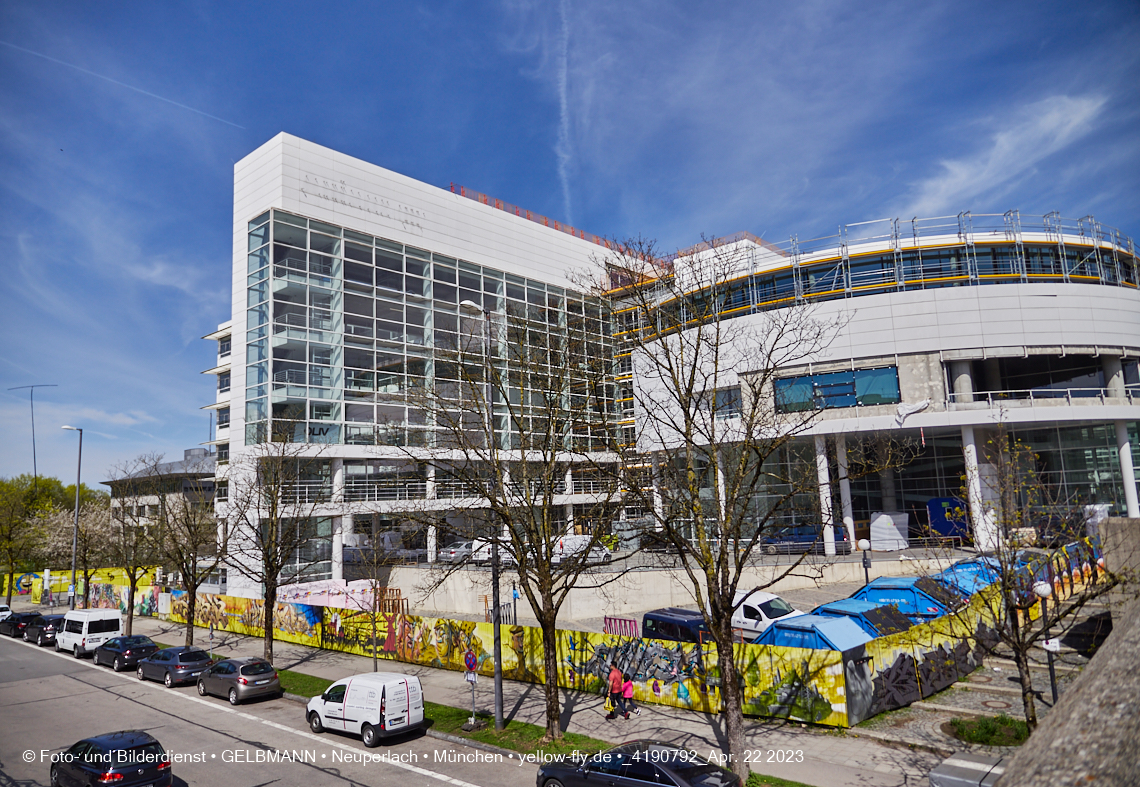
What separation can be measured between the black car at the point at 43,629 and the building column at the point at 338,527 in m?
13.8

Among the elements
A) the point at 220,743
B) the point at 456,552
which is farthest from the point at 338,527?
the point at 220,743

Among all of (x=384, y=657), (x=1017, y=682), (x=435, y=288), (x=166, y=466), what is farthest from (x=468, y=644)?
(x=166, y=466)

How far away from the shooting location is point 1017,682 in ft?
58.6

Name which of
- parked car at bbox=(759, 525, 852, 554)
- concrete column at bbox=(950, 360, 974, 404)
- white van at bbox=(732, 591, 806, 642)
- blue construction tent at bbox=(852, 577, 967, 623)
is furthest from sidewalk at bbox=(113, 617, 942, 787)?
concrete column at bbox=(950, 360, 974, 404)

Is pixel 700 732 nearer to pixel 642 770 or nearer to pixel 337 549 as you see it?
pixel 642 770

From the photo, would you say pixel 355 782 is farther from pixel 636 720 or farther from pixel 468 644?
pixel 468 644

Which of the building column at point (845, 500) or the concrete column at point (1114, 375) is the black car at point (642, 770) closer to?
the building column at point (845, 500)

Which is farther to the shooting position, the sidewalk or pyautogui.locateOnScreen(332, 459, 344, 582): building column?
pyautogui.locateOnScreen(332, 459, 344, 582): building column

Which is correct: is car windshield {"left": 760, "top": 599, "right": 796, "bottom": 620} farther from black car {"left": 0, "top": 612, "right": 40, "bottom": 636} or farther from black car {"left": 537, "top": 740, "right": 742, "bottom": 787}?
black car {"left": 0, "top": 612, "right": 40, "bottom": 636}

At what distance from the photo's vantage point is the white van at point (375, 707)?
16.3 metres

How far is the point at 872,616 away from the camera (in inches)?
786

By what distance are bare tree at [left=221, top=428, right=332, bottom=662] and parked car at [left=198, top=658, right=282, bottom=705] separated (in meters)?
3.35

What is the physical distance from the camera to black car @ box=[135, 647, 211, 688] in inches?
917

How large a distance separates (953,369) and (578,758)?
38840 millimetres
